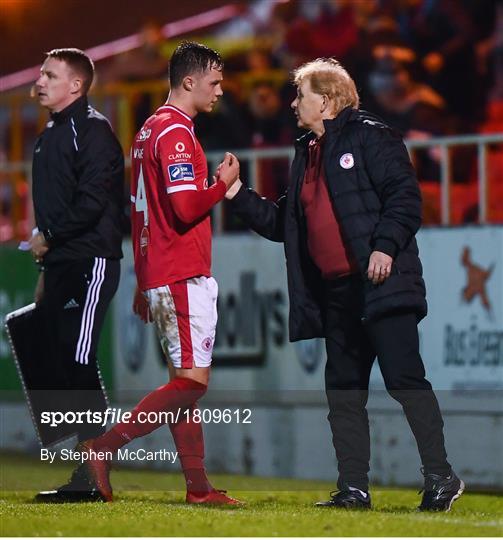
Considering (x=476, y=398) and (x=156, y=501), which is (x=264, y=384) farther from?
(x=156, y=501)

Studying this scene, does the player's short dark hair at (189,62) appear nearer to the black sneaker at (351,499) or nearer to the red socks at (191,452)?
the red socks at (191,452)

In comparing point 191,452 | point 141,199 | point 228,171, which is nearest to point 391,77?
point 228,171

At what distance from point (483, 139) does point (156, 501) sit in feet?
11.0

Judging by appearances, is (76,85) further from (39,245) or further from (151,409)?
(151,409)

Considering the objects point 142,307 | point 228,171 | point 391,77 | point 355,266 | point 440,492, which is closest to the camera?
point 440,492

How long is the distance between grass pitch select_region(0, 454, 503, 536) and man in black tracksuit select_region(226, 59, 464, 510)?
34 cm

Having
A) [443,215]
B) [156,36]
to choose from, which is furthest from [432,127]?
[156,36]

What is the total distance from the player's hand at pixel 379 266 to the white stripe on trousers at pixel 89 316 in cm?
145

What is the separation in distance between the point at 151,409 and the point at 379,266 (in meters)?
1.17

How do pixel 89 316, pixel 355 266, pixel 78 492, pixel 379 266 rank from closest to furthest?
pixel 379 266 < pixel 355 266 < pixel 78 492 < pixel 89 316

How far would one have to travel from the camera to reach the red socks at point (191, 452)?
7.06m

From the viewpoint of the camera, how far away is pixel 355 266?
22.6ft

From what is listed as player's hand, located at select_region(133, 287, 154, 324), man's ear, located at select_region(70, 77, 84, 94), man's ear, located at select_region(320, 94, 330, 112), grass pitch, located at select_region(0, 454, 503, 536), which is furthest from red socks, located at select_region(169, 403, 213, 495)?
man's ear, located at select_region(70, 77, 84, 94)

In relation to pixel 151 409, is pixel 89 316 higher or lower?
higher
